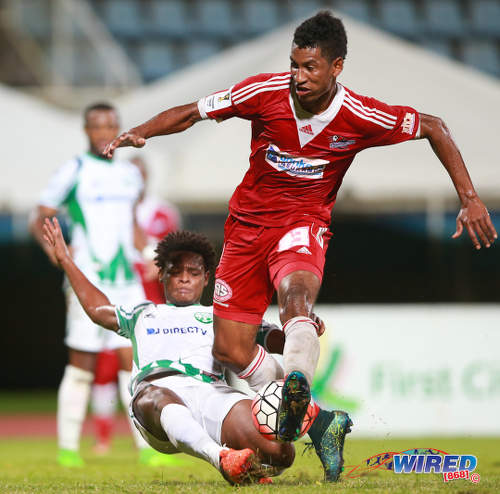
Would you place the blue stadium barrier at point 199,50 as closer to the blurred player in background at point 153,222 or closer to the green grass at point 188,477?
the blurred player in background at point 153,222

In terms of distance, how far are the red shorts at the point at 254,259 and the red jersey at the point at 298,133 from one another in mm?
74

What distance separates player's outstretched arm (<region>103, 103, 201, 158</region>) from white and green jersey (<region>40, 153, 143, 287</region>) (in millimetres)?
2726

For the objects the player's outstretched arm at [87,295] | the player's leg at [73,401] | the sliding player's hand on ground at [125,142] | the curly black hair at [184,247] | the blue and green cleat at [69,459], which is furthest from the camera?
the player's leg at [73,401]

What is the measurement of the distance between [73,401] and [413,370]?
3632 mm

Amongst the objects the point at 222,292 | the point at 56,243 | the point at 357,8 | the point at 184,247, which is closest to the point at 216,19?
the point at 357,8

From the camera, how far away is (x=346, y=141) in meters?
4.68

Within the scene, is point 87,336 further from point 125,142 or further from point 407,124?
point 407,124

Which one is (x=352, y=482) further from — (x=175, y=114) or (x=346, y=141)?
(x=175, y=114)

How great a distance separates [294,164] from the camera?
15.4 ft

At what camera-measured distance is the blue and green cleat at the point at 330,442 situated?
4.62 metres

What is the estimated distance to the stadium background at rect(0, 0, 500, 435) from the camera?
371 inches

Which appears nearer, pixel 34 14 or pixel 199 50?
pixel 34 14

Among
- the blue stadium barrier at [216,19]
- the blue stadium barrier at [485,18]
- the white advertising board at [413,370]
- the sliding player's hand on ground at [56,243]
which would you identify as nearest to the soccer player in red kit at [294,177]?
the sliding player's hand on ground at [56,243]

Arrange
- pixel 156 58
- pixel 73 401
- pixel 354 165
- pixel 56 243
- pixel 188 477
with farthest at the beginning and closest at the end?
1. pixel 156 58
2. pixel 354 165
3. pixel 73 401
4. pixel 188 477
5. pixel 56 243
